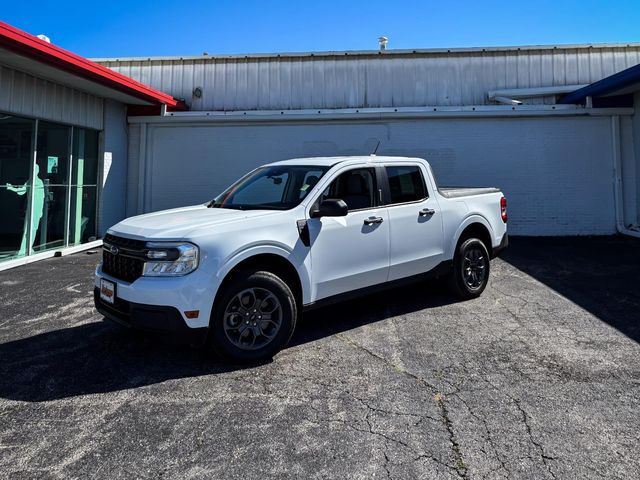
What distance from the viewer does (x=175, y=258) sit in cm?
341

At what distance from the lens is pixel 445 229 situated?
534 cm

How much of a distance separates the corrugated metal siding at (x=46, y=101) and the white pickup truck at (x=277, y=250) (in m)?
5.78

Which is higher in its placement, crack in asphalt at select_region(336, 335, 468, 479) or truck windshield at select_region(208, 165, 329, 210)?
truck windshield at select_region(208, 165, 329, 210)

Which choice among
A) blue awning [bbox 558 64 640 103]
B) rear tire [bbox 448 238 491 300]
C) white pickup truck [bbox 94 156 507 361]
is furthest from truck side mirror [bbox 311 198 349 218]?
blue awning [bbox 558 64 640 103]

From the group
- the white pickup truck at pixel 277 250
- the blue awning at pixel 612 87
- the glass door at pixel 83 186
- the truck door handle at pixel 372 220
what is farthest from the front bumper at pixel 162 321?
the blue awning at pixel 612 87

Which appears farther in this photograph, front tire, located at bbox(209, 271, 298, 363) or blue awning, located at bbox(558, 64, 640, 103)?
blue awning, located at bbox(558, 64, 640, 103)

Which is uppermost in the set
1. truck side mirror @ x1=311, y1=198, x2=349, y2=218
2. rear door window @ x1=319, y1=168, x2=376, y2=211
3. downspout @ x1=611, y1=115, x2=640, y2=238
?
downspout @ x1=611, y1=115, x2=640, y2=238

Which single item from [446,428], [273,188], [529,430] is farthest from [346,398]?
[273,188]

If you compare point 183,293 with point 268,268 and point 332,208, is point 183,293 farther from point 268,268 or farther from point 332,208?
point 332,208

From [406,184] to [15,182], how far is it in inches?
298

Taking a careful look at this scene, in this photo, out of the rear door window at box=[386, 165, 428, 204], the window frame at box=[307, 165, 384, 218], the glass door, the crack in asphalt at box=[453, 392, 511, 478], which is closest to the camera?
the crack in asphalt at box=[453, 392, 511, 478]

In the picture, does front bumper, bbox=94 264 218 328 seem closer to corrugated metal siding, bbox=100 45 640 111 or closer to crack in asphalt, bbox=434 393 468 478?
crack in asphalt, bbox=434 393 468 478

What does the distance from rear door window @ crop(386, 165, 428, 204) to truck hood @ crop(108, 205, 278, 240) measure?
5.48 ft

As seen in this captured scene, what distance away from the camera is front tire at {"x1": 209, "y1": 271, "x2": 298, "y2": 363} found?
357 cm
